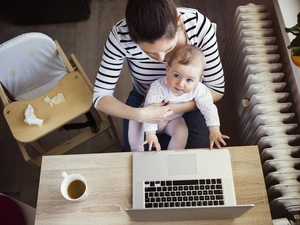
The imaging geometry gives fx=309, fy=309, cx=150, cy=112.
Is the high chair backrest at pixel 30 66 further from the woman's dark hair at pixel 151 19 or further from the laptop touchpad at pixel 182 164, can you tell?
the laptop touchpad at pixel 182 164

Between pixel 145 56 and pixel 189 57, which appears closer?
pixel 189 57

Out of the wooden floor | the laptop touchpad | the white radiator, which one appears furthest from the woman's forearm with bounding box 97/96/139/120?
the wooden floor

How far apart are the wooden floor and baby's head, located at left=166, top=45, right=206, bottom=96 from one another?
0.88m

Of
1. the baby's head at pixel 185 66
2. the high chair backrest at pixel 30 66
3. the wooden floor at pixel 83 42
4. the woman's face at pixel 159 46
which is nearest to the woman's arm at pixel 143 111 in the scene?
the baby's head at pixel 185 66

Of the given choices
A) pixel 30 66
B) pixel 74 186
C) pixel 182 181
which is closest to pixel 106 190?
pixel 74 186

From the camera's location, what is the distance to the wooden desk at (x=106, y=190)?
956 millimetres

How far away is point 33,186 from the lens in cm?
186

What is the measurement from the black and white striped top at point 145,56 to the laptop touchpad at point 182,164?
1.21 feet

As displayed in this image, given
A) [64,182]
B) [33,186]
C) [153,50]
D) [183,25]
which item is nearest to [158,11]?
[153,50]

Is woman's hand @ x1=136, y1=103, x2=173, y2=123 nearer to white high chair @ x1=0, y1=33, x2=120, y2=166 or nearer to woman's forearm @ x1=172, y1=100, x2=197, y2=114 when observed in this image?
woman's forearm @ x1=172, y1=100, x2=197, y2=114

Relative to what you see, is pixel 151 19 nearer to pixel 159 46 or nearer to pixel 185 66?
pixel 159 46

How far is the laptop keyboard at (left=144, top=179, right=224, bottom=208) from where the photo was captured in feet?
3.15

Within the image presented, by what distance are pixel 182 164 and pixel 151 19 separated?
1.53 ft

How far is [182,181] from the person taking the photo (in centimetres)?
98
